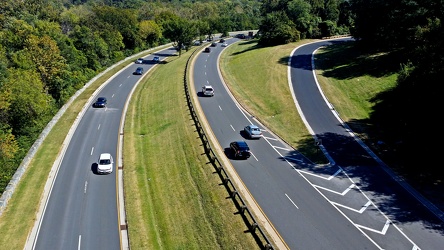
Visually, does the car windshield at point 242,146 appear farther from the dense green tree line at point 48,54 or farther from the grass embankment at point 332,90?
the dense green tree line at point 48,54

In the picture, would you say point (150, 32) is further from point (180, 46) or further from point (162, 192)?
point (162, 192)

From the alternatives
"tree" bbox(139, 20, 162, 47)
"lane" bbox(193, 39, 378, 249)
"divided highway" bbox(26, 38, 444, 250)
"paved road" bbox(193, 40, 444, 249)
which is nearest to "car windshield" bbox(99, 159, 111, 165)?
"divided highway" bbox(26, 38, 444, 250)

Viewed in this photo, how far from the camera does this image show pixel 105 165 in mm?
39406

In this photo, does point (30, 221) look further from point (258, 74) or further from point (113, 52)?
point (113, 52)

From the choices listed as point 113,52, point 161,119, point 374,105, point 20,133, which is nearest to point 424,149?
point 374,105

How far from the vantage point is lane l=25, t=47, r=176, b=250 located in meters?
29.8

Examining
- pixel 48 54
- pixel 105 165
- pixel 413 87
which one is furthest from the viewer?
pixel 48 54

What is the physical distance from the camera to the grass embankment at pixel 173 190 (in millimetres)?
28984

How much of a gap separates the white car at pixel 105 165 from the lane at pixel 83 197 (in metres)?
0.54

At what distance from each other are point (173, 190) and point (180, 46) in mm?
70838

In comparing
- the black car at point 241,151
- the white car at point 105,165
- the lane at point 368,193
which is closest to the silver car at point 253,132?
the black car at point 241,151

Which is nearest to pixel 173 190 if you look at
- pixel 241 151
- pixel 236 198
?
pixel 236 198

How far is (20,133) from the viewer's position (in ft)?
173

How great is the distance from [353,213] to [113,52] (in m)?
86.3
